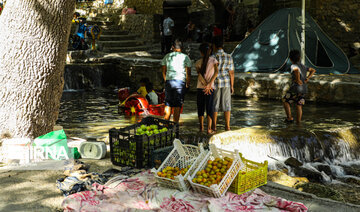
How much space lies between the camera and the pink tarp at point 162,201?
4.21 metres

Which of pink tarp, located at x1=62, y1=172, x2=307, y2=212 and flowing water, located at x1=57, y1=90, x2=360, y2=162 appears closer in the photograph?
pink tarp, located at x1=62, y1=172, x2=307, y2=212

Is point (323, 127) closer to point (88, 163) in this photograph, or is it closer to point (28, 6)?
point (88, 163)

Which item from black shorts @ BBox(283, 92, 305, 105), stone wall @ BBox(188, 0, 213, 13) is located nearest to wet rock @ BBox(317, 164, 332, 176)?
black shorts @ BBox(283, 92, 305, 105)

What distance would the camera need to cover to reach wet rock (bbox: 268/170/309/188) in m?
6.23

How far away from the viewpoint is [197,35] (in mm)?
22062

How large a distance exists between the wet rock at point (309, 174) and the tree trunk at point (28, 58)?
4.10 m

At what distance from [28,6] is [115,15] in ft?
61.1

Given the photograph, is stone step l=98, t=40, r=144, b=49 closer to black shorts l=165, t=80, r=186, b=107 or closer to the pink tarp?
black shorts l=165, t=80, r=186, b=107

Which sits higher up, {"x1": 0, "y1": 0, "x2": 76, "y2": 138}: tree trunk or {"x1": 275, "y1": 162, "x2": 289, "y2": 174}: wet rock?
{"x1": 0, "y1": 0, "x2": 76, "y2": 138}: tree trunk

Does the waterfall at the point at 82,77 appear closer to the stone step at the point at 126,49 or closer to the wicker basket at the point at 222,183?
the stone step at the point at 126,49

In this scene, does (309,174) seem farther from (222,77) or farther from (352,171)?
(222,77)

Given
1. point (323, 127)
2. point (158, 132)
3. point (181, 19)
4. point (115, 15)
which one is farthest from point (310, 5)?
point (158, 132)

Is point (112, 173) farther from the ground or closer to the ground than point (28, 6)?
closer to the ground

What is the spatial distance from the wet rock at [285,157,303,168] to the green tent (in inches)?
274
